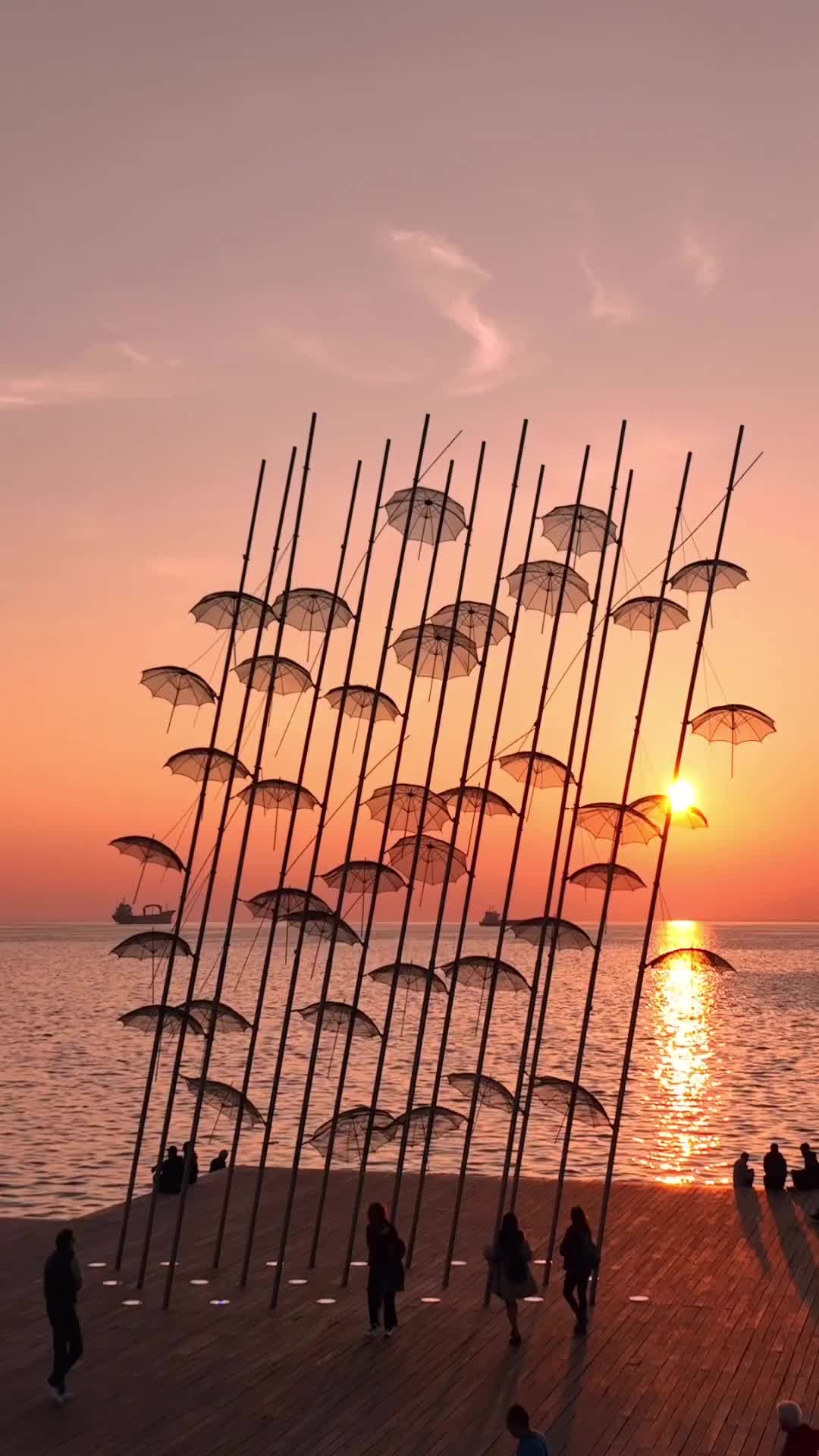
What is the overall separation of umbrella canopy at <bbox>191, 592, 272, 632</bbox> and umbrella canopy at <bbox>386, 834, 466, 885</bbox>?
520 cm

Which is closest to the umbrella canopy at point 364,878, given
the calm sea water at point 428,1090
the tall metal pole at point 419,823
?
the tall metal pole at point 419,823

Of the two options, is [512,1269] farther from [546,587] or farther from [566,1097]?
[546,587]

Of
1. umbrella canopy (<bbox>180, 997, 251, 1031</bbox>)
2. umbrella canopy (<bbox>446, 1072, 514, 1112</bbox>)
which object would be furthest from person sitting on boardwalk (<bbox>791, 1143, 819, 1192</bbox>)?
umbrella canopy (<bbox>180, 997, 251, 1031</bbox>)

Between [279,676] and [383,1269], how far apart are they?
11.1 meters

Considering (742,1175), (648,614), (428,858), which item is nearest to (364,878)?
(428,858)

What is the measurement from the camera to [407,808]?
31141mm

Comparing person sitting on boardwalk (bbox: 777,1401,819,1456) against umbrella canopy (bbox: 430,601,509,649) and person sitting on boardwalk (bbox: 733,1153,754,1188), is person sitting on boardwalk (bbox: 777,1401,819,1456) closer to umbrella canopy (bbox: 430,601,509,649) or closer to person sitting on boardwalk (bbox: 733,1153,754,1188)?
umbrella canopy (bbox: 430,601,509,649)

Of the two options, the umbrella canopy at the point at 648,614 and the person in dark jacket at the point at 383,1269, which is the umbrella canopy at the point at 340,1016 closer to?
the person in dark jacket at the point at 383,1269

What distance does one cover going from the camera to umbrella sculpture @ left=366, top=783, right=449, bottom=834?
3072 centimetres

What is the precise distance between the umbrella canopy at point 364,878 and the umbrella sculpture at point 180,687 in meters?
4.22

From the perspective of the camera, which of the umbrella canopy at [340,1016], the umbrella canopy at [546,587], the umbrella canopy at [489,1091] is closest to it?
the umbrella canopy at [340,1016]

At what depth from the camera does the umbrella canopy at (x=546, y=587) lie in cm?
2986

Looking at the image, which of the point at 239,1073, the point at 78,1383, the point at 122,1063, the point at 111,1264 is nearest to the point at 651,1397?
the point at 78,1383

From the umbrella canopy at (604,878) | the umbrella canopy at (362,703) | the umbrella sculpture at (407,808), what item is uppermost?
the umbrella canopy at (362,703)
